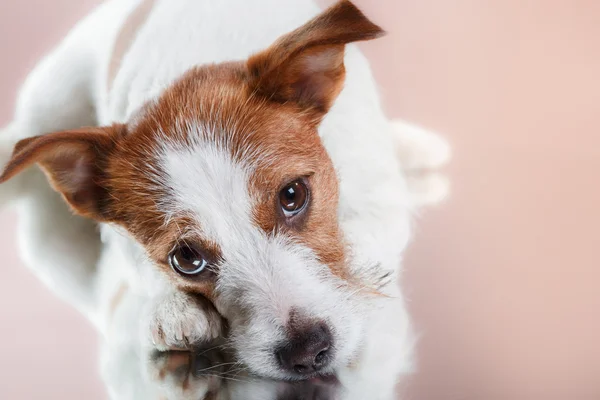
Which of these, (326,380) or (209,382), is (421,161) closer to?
(326,380)

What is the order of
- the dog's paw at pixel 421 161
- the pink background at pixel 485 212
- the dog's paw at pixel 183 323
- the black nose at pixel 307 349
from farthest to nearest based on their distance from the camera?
the dog's paw at pixel 421 161 < the pink background at pixel 485 212 < the dog's paw at pixel 183 323 < the black nose at pixel 307 349

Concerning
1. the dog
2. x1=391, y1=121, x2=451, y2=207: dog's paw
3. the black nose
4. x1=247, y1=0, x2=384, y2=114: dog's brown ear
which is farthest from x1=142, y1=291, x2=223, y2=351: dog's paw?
x1=391, y1=121, x2=451, y2=207: dog's paw

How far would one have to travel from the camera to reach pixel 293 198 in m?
1.46

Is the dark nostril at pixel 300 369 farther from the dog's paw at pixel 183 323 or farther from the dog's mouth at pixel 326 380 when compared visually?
the dog's paw at pixel 183 323

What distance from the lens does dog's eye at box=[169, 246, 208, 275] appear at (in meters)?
1.45

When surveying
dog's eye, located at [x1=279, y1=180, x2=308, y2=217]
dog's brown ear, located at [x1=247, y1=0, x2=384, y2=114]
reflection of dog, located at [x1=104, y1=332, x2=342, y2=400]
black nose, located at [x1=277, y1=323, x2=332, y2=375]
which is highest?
dog's brown ear, located at [x1=247, y1=0, x2=384, y2=114]

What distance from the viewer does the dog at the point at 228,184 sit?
1404 millimetres

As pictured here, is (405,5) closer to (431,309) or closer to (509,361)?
(431,309)

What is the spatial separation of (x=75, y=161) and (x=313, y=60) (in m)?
0.70

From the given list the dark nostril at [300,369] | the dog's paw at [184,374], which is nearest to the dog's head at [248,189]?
the dark nostril at [300,369]

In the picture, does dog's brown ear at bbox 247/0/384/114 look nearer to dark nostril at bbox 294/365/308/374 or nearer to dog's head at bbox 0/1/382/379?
dog's head at bbox 0/1/382/379

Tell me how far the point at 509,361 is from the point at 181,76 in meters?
1.41

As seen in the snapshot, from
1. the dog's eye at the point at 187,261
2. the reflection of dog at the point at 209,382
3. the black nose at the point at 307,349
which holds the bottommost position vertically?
the reflection of dog at the point at 209,382

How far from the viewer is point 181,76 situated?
5.28 feet
